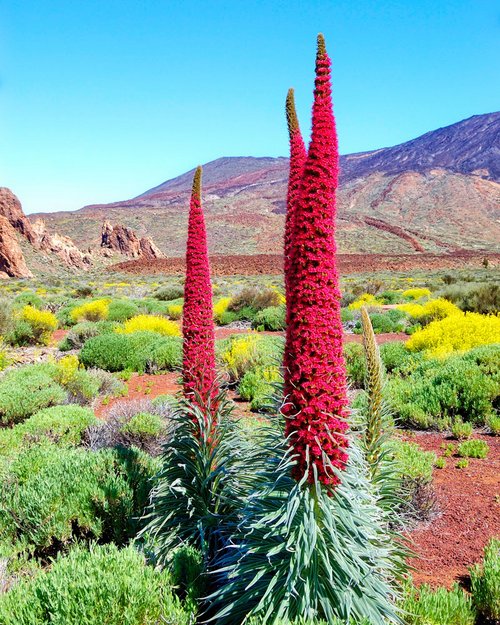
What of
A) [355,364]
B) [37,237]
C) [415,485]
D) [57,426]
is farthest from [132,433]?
[37,237]

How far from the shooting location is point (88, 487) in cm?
395

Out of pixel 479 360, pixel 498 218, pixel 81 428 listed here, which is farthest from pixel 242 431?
pixel 498 218

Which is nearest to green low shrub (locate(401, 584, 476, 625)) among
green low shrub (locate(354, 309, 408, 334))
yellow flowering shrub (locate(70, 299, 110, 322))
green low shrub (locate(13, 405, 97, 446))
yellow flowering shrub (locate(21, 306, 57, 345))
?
green low shrub (locate(13, 405, 97, 446))

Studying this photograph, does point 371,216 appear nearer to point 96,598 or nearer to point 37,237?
point 37,237

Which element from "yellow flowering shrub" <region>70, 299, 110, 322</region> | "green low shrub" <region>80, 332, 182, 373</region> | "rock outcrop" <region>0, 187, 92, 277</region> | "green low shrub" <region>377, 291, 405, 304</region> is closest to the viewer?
"green low shrub" <region>80, 332, 182, 373</region>

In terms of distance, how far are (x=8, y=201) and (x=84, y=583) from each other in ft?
201

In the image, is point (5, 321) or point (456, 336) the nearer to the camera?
point (456, 336)

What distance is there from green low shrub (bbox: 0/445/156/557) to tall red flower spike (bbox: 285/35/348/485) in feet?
6.49

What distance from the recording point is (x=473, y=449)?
5902mm

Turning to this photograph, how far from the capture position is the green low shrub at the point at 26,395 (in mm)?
7309

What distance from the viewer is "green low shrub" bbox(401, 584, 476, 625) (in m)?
2.84

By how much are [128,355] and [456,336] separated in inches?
278

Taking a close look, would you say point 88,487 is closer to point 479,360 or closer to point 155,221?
point 479,360

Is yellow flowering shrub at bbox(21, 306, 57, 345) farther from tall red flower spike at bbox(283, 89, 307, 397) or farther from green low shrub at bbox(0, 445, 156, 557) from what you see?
tall red flower spike at bbox(283, 89, 307, 397)
